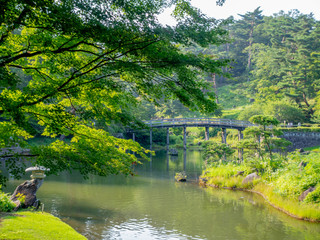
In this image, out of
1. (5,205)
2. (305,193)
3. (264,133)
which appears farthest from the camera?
(264,133)

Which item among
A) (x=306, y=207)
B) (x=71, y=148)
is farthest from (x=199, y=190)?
(x=71, y=148)

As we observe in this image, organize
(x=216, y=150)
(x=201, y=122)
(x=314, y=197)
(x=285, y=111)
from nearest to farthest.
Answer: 1. (x=314, y=197)
2. (x=216, y=150)
3. (x=201, y=122)
4. (x=285, y=111)

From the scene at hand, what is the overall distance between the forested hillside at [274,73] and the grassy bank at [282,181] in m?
11.2

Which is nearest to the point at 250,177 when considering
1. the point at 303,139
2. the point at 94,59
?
the point at 94,59

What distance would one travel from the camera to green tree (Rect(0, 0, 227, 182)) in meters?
5.03

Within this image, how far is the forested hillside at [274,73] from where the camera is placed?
39.5m

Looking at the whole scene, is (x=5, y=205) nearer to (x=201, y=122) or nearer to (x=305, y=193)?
(x=305, y=193)

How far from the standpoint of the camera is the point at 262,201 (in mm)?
13930

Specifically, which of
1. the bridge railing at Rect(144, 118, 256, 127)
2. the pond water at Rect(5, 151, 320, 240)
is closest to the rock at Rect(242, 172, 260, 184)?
the pond water at Rect(5, 151, 320, 240)

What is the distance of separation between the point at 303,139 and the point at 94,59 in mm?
31303

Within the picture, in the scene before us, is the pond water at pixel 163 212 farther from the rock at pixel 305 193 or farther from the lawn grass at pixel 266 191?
the rock at pixel 305 193

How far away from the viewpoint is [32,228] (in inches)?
279

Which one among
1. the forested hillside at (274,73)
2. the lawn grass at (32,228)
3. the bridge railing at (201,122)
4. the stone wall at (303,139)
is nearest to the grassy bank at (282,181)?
the lawn grass at (32,228)

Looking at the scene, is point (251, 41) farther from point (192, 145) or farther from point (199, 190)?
point (199, 190)
